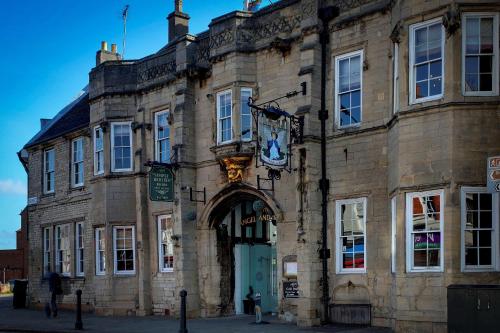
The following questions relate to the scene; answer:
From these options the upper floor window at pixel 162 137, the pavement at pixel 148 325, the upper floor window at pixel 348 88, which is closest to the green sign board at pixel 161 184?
the upper floor window at pixel 162 137

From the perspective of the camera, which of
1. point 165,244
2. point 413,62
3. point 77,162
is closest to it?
point 413,62

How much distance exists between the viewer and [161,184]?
2217cm

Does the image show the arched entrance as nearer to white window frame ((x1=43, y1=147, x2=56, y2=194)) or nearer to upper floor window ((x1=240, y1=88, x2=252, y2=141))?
upper floor window ((x1=240, y1=88, x2=252, y2=141))

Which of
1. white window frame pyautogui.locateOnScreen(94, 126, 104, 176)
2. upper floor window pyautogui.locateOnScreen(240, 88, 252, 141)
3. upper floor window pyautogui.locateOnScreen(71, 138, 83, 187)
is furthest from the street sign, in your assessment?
upper floor window pyautogui.locateOnScreen(71, 138, 83, 187)

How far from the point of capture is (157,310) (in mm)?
23875

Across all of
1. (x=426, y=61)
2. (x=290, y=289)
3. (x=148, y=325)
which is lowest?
(x=148, y=325)

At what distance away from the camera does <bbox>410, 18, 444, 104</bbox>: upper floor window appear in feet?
49.9

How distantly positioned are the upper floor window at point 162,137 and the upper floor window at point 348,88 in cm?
757

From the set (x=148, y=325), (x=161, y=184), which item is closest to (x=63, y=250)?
(x=161, y=184)

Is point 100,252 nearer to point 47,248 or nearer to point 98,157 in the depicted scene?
point 98,157

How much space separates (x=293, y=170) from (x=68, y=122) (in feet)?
47.2

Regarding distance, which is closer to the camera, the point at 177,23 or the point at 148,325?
the point at 148,325

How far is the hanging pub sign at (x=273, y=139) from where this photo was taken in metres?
18.0

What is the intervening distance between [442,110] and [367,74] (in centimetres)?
328
